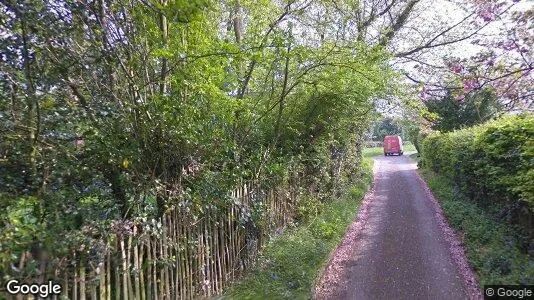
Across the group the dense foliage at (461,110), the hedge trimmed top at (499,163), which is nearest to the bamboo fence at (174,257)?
the hedge trimmed top at (499,163)

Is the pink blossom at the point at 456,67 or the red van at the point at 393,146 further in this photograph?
the red van at the point at 393,146

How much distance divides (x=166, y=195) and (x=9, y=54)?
6.42 ft

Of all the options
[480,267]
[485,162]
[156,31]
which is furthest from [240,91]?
[485,162]

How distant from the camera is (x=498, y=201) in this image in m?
7.18

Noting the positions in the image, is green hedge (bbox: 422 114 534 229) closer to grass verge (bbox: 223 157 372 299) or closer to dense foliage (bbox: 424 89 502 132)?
grass verge (bbox: 223 157 372 299)

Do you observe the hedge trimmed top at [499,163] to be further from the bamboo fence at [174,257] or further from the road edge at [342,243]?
the bamboo fence at [174,257]

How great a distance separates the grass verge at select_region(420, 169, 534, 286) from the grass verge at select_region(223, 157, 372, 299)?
239 centimetres

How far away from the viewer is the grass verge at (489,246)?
4.67m

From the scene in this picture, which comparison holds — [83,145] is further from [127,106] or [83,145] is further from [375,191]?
[375,191]

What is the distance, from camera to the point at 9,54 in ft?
9.73

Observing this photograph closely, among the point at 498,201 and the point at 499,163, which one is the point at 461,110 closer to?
the point at 498,201

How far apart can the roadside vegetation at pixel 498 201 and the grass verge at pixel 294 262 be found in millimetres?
2409

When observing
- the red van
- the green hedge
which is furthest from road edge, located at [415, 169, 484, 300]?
the red van

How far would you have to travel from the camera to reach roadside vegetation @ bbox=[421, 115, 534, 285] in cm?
501
